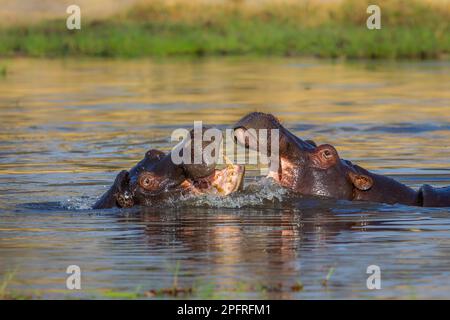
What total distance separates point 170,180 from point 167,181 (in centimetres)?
4

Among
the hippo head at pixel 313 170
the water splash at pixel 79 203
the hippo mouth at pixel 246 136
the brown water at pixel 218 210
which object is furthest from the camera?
the water splash at pixel 79 203

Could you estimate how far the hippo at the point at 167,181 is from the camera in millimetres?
8992

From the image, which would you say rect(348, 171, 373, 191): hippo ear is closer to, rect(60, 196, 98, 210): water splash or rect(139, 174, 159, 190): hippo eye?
rect(139, 174, 159, 190): hippo eye

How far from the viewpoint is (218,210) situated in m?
9.50

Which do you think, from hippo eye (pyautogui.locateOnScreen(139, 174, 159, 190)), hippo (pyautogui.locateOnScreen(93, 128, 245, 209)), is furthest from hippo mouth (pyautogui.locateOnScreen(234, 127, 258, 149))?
hippo eye (pyautogui.locateOnScreen(139, 174, 159, 190))

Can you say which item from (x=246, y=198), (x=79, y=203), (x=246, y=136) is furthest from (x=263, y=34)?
(x=246, y=136)

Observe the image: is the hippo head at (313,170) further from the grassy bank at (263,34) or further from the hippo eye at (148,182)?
the grassy bank at (263,34)

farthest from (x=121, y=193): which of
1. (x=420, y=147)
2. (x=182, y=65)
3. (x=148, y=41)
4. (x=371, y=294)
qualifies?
(x=148, y=41)

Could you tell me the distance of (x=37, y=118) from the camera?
18.1 m

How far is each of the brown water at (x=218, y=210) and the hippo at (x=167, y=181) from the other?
0.14m

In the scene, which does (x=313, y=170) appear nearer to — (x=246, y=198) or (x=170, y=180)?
(x=246, y=198)

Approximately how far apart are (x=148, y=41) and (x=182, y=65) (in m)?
3.78

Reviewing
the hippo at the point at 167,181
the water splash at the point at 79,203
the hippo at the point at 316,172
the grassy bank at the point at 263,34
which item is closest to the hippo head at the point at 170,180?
the hippo at the point at 167,181
